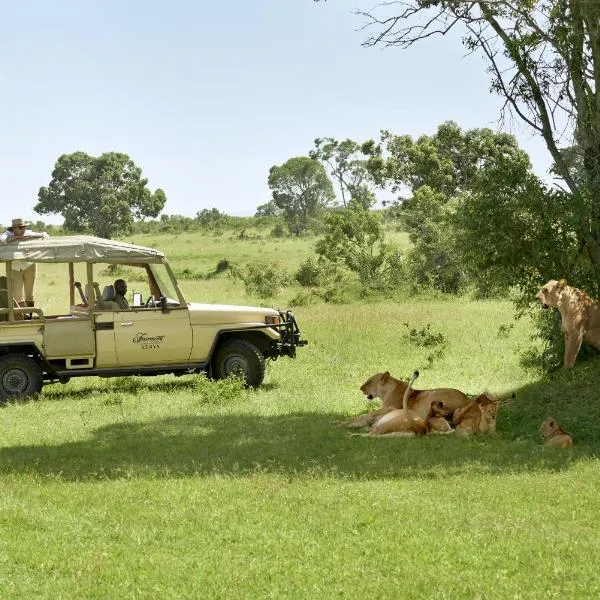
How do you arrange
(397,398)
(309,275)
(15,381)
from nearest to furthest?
(397,398), (15,381), (309,275)

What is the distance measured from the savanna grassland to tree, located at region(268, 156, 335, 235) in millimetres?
68981

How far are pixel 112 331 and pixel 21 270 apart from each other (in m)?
1.48

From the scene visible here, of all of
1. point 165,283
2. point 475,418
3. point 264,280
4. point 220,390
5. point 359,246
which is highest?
point 359,246

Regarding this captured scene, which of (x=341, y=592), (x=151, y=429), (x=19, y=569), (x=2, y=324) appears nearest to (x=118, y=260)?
(x=2, y=324)

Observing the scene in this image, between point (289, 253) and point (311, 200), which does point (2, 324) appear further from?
point (311, 200)

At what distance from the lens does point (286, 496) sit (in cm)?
741

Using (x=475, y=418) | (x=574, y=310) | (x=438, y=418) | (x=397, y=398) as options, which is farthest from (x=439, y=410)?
(x=574, y=310)

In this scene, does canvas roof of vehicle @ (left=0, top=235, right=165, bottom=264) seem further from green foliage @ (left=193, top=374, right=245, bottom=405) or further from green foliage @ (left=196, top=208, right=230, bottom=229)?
green foliage @ (left=196, top=208, right=230, bottom=229)

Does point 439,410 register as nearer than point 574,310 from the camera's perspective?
Yes

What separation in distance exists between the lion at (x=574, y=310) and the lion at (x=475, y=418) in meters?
1.63

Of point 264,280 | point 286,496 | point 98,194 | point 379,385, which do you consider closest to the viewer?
point 286,496

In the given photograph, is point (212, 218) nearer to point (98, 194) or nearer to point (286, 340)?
point (98, 194)

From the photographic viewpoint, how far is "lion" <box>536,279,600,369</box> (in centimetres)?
1094

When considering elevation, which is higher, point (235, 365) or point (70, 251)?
point (70, 251)
